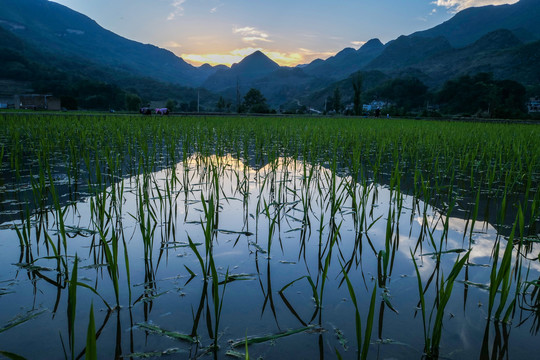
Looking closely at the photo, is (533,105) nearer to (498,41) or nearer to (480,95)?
(480,95)

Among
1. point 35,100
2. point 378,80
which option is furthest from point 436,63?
point 35,100

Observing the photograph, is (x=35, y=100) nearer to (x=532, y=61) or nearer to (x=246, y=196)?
(x=246, y=196)

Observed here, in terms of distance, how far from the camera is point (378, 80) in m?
152

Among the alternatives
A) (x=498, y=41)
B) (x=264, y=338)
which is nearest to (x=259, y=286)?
(x=264, y=338)

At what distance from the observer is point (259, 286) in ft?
5.58

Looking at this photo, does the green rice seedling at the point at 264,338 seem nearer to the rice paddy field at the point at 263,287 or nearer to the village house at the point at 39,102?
the rice paddy field at the point at 263,287

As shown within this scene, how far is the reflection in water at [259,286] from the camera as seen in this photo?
1268 millimetres

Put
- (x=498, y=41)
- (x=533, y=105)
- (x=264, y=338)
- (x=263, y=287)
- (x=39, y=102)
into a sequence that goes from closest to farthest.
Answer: (x=264, y=338) < (x=263, y=287) < (x=39, y=102) < (x=533, y=105) < (x=498, y=41)

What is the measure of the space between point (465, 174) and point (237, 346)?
4799mm

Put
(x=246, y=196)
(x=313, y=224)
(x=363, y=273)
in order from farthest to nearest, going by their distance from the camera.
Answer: (x=246, y=196) → (x=313, y=224) → (x=363, y=273)

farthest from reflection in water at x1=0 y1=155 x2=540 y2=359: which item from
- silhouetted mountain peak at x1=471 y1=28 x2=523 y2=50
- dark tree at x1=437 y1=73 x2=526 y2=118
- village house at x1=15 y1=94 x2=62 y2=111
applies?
silhouetted mountain peak at x1=471 y1=28 x2=523 y2=50

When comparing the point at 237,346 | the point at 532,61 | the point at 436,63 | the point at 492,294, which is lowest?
the point at 237,346

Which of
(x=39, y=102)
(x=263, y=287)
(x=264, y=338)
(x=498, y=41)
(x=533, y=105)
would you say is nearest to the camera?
(x=264, y=338)

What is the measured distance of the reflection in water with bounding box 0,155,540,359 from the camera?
1268 millimetres
